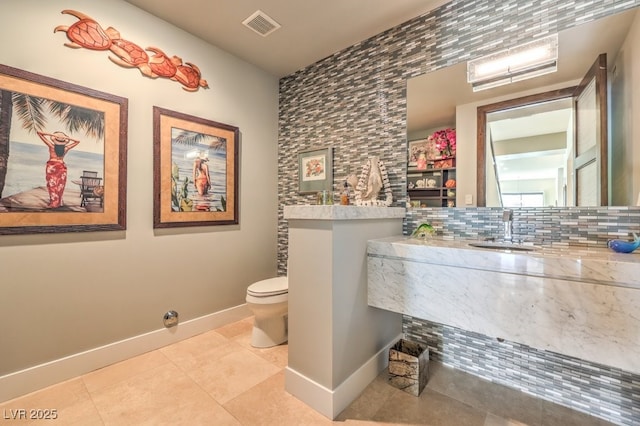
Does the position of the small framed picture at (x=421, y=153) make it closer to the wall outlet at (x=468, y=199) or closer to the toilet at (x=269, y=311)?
the wall outlet at (x=468, y=199)

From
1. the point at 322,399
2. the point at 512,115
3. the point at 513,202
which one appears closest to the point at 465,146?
the point at 512,115

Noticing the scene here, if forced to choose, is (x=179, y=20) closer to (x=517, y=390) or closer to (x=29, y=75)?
(x=29, y=75)

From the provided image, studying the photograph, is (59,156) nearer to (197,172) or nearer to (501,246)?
(197,172)

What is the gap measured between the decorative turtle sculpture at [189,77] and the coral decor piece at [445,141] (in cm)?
198

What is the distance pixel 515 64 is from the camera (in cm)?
167

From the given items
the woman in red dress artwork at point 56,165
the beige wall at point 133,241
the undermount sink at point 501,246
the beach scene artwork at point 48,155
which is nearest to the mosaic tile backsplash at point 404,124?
the undermount sink at point 501,246

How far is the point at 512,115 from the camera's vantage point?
172cm

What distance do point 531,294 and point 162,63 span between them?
2807 mm

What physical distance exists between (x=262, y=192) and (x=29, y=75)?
1785 millimetres

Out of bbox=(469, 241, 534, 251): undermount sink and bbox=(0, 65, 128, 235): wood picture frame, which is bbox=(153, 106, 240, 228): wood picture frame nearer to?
bbox=(0, 65, 128, 235): wood picture frame

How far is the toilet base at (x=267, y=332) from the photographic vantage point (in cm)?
208

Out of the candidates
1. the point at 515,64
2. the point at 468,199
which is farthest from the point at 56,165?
the point at 515,64

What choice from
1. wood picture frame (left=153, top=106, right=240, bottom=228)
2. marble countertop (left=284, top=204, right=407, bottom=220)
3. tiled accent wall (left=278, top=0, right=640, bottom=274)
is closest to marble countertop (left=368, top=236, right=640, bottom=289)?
marble countertop (left=284, top=204, right=407, bottom=220)

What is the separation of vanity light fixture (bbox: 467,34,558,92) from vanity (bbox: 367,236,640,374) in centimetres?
113
